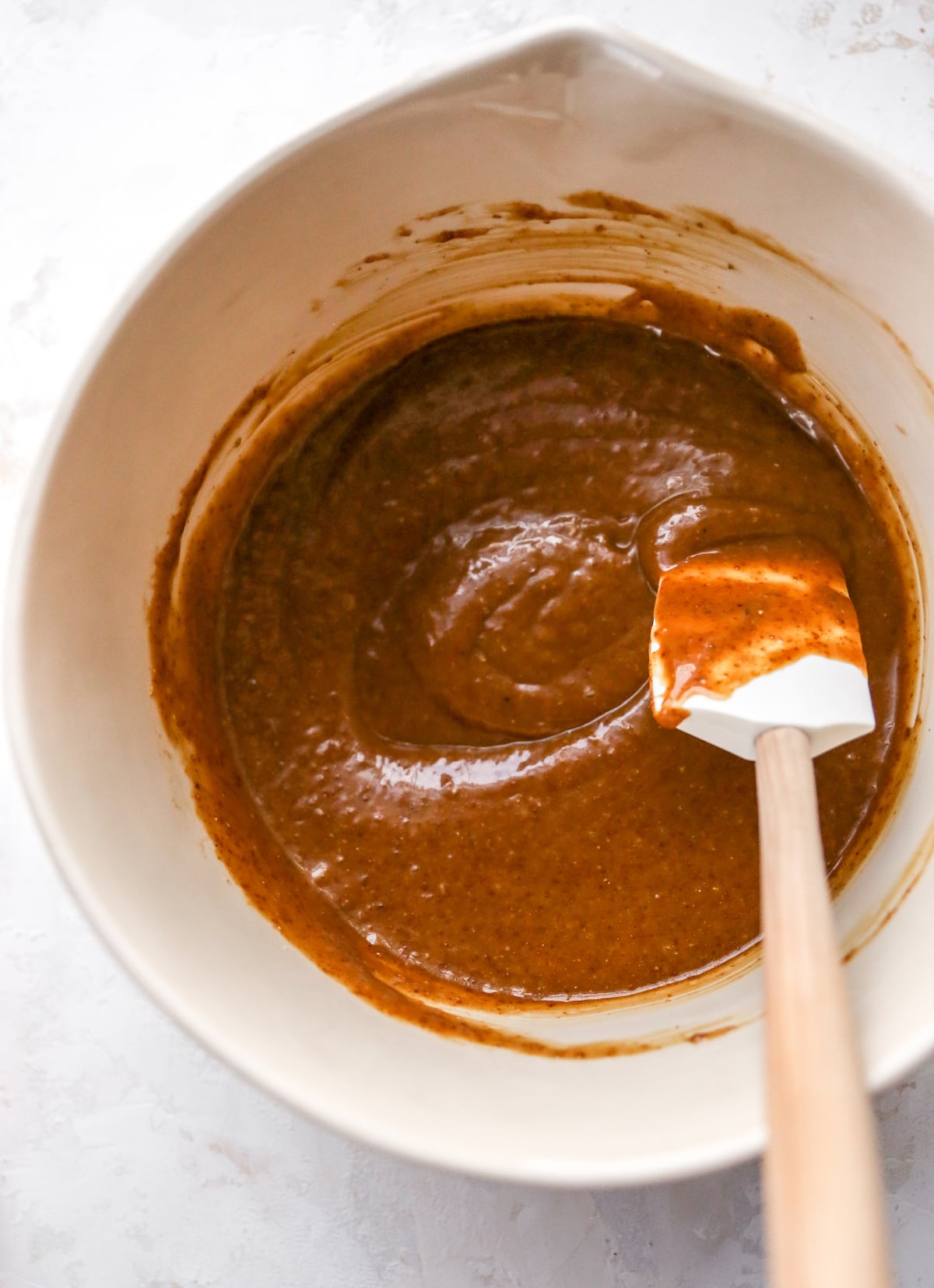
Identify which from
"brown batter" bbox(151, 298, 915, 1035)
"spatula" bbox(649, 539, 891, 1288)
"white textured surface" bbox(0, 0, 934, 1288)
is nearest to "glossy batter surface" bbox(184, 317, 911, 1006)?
"brown batter" bbox(151, 298, 915, 1035)

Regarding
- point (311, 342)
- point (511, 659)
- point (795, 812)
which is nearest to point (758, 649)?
point (795, 812)

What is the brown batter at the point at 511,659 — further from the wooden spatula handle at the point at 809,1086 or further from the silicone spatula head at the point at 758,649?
the wooden spatula handle at the point at 809,1086

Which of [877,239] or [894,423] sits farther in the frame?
[894,423]

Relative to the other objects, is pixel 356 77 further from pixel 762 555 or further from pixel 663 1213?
pixel 663 1213

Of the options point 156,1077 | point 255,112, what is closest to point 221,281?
point 255,112

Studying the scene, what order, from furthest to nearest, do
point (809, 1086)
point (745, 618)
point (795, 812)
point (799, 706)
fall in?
point (745, 618)
point (799, 706)
point (795, 812)
point (809, 1086)

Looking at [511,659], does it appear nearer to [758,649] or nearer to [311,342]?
[758,649]

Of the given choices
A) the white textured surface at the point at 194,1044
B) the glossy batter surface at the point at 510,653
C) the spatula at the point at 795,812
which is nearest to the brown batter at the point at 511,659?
the glossy batter surface at the point at 510,653
